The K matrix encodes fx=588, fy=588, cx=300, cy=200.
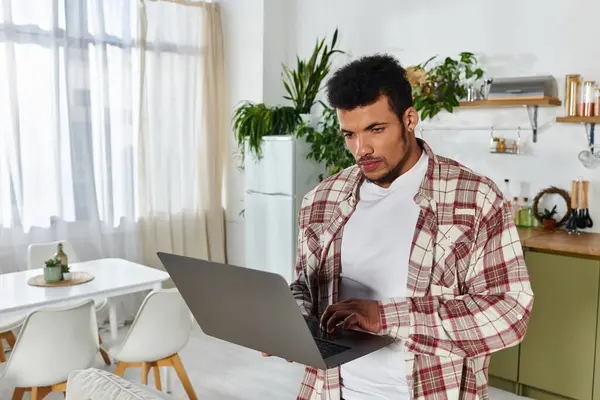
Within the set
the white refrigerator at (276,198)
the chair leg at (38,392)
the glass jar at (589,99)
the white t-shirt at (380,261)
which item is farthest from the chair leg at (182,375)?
the glass jar at (589,99)

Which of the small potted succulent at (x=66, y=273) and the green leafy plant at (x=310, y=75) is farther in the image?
the green leafy plant at (x=310, y=75)

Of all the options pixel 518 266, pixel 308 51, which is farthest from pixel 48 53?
pixel 518 266

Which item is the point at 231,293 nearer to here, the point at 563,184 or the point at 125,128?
the point at 563,184

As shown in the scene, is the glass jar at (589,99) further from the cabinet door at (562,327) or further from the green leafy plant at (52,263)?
the green leafy plant at (52,263)

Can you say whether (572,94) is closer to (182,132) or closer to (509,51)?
(509,51)

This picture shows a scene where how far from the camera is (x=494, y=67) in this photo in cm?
385

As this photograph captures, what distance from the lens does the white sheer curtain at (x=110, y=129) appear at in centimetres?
408

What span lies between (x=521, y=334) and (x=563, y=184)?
269cm

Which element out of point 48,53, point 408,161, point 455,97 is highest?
point 48,53

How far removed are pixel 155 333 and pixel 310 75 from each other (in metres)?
2.56

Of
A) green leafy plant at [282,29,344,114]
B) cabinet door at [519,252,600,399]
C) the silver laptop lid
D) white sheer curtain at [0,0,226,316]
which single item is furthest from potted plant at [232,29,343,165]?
the silver laptop lid

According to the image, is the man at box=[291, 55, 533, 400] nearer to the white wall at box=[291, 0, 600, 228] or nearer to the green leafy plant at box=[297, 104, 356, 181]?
the white wall at box=[291, 0, 600, 228]

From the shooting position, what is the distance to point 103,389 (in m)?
1.48

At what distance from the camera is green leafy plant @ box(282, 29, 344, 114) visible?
4575mm
